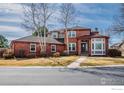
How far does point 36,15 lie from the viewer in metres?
13.7

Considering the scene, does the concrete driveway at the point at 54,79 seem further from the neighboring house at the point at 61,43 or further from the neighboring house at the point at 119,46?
the neighboring house at the point at 61,43

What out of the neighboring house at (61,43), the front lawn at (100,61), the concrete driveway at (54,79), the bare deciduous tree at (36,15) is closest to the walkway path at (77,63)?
the front lawn at (100,61)

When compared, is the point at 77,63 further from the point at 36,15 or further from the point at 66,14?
the point at 36,15

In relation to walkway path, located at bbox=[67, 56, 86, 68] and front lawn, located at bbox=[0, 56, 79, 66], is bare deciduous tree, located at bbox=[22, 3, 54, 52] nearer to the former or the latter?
front lawn, located at bbox=[0, 56, 79, 66]

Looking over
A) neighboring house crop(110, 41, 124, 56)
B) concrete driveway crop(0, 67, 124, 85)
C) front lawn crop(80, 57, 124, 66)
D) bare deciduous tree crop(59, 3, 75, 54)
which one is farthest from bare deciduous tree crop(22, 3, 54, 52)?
neighboring house crop(110, 41, 124, 56)

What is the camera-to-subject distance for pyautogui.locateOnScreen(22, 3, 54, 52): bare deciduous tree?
12.0m

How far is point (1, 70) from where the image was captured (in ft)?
41.0

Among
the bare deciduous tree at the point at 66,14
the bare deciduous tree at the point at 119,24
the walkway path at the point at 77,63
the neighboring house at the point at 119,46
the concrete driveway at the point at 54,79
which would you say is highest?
the bare deciduous tree at the point at 66,14

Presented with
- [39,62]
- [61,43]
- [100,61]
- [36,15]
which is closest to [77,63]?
[100,61]

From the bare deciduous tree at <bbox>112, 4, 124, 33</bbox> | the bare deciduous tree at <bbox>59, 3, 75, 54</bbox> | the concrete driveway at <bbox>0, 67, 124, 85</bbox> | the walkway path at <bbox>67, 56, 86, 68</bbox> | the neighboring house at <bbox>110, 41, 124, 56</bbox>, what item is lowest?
the concrete driveway at <bbox>0, 67, 124, 85</bbox>

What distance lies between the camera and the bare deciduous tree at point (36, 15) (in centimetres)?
1202

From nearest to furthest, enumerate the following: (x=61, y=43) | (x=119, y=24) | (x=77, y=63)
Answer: (x=119, y=24)
(x=77, y=63)
(x=61, y=43)

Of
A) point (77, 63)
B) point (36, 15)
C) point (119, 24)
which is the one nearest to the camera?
point (119, 24)

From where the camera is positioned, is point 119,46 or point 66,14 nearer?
point 66,14
